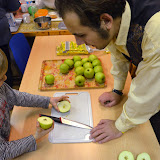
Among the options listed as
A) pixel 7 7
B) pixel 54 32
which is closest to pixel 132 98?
pixel 54 32

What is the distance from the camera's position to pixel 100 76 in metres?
1.15

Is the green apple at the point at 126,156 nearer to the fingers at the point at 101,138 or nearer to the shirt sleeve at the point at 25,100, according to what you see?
the fingers at the point at 101,138

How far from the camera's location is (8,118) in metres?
0.93

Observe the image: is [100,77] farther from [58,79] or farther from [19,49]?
[19,49]

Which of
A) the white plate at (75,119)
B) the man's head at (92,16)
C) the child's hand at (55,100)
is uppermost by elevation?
the man's head at (92,16)

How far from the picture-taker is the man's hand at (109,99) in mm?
1025

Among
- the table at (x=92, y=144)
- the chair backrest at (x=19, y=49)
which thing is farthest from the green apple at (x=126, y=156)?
the chair backrest at (x=19, y=49)

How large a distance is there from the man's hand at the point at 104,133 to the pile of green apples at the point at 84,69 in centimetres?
38

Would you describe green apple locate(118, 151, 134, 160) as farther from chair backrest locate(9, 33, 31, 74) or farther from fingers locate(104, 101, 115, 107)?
chair backrest locate(9, 33, 31, 74)

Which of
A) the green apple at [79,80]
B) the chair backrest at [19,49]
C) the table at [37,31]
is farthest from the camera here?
the table at [37,31]

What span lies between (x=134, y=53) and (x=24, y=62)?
1152mm

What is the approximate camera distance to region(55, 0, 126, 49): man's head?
0.58 metres

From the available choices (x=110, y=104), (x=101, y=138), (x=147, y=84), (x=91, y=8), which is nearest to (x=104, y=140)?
(x=101, y=138)

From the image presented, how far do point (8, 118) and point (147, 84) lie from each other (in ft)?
2.53
